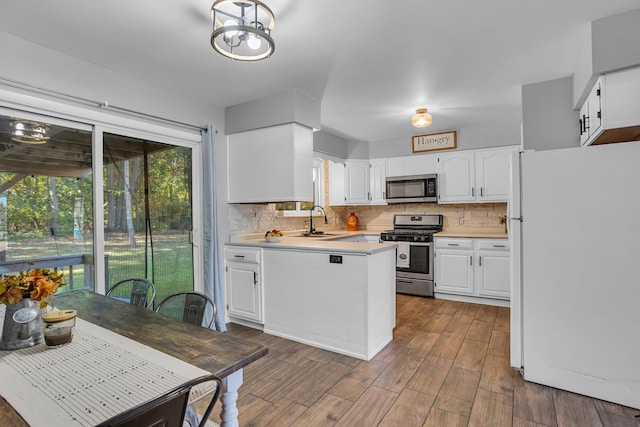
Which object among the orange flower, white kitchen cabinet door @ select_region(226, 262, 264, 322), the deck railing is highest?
the orange flower

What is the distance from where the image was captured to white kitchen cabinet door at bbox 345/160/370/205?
5355 mm

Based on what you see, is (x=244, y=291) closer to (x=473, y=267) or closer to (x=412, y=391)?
(x=412, y=391)

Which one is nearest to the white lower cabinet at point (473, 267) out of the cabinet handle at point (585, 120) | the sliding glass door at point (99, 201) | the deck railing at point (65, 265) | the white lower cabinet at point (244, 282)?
the cabinet handle at point (585, 120)

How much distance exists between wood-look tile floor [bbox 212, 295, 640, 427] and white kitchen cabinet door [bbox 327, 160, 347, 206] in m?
2.74

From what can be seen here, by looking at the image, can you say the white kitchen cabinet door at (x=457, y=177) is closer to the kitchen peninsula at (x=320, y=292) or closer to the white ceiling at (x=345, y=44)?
the white ceiling at (x=345, y=44)

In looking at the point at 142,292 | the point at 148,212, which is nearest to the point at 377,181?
the point at 148,212

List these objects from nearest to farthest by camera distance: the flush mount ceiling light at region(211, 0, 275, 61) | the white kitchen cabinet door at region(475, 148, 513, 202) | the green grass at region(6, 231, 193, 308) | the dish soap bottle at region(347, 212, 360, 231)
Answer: the flush mount ceiling light at region(211, 0, 275, 61) < the green grass at region(6, 231, 193, 308) < the white kitchen cabinet door at region(475, 148, 513, 202) < the dish soap bottle at region(347, 212, 360, 231)

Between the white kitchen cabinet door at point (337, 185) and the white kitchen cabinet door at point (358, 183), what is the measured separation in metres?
0.08

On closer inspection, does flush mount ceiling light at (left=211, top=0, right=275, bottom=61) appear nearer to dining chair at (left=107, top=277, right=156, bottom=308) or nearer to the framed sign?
dining chair at (left=107, top=277, right=156, bottom=308)

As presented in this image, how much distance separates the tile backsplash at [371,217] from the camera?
383 centimetres

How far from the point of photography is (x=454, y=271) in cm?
430

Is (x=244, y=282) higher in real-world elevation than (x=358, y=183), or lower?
Answer: lower

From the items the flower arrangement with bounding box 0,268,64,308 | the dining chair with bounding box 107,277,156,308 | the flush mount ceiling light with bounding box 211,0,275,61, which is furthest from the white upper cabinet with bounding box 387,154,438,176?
the flower arrangement with bounding box 0,268,64,308

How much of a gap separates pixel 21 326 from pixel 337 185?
4504mm
